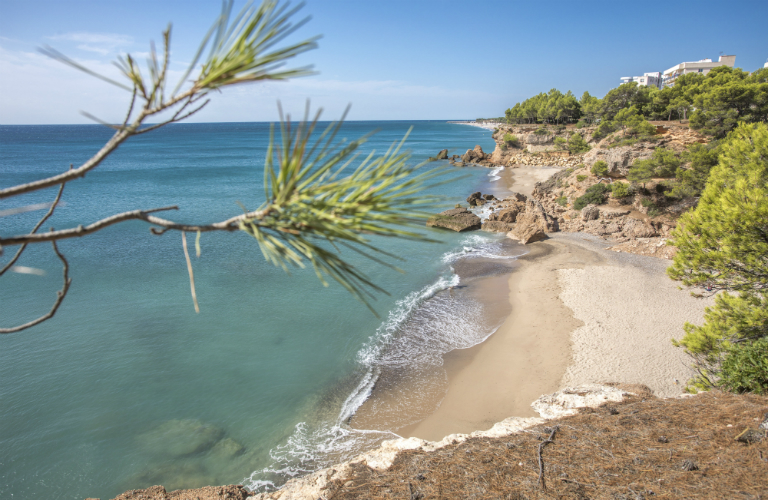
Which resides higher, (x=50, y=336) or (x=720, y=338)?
(x=720, y=338)

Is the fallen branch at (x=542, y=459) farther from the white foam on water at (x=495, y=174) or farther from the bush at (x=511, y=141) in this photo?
the bush at (x=511, y=141)

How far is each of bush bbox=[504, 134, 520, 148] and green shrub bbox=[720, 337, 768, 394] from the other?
50.1m

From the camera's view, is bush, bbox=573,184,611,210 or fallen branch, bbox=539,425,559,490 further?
bush, bbox=573,184,611,210

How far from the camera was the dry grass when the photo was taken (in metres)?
4.12

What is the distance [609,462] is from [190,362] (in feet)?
33.9

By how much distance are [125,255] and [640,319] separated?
2104cm

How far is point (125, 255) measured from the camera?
18.3 m

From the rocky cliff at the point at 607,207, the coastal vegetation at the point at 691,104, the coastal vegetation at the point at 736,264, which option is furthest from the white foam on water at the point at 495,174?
the coastal vegetation at the point at 736,264

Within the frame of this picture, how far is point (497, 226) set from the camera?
73.8 ft

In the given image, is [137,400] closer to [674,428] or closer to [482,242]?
[674,428]

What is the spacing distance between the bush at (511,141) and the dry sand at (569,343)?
3921cm

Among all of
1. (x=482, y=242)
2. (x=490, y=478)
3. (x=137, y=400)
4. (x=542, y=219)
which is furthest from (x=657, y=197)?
(x=137, y=400)

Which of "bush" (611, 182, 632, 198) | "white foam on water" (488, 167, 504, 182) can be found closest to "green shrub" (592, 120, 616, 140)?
"white foam on water" (488, 167, 504, 182)

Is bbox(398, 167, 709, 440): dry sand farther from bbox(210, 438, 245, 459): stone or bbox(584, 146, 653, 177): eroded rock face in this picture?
bbox(584, 146, 653, 177): eroded rock face
